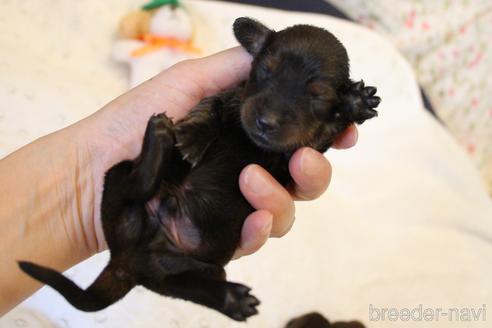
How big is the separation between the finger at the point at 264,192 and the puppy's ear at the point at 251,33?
15.1 inches

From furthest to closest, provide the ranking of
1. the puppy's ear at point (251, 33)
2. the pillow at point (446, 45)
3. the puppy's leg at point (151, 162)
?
1. the pillow at point (446, 45)
2. the puppy's ear at point (251, 33)
3. the puppy's leg at point (151, 162)

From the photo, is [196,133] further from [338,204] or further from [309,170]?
[338,204]

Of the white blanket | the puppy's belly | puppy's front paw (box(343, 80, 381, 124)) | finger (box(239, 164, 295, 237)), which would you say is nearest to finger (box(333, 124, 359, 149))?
puppy's front paw (box(343, 80, 381, 124))

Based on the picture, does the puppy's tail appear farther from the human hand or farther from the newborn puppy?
the human hand

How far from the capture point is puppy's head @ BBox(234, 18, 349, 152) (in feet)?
4.12

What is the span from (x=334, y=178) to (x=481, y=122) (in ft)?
5.19

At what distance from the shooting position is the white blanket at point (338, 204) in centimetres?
185

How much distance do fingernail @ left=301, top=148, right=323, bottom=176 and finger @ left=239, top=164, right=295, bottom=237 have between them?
0.08 meters

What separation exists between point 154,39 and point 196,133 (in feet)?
4.55

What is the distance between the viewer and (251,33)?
1.50 meters

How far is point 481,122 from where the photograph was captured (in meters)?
A: 3.48

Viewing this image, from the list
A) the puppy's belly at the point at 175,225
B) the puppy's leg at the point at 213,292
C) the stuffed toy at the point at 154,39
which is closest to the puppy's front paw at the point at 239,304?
the puppy's leg at the point at 213,292

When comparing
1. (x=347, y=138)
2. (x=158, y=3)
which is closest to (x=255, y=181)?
(x=347, y=138)

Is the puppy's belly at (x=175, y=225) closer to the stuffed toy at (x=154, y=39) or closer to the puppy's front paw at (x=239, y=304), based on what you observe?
the puppy's front paw at (x=239, y=304)
